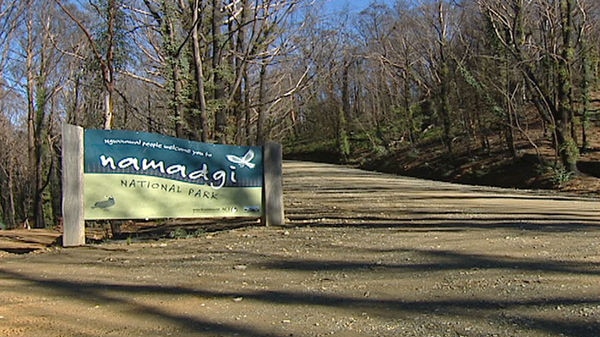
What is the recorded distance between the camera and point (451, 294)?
4.91m

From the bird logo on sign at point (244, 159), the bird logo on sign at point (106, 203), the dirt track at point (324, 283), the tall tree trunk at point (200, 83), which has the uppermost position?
the tall tree trunk at point (200, 83)

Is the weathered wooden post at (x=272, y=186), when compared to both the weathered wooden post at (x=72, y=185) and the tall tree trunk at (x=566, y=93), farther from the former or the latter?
the tall tree trunk at (x=566, y=93)

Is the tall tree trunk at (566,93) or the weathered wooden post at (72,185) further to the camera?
the tall tree trunk at (566,93)

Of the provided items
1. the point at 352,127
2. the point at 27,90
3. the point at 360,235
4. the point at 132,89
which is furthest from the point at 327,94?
the point at 360,235

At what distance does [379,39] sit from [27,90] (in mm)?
29567

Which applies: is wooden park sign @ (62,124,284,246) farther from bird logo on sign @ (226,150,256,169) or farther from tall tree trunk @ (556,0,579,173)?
tall tree trunk @ (556,0,579,173)

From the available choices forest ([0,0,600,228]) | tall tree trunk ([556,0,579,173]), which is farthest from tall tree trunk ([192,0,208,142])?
tall tree trunk ([556,0,579,173])

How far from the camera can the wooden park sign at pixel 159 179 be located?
8.11 m

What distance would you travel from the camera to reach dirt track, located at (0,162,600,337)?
4.23 metres

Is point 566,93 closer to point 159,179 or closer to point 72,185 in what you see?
point 159,179

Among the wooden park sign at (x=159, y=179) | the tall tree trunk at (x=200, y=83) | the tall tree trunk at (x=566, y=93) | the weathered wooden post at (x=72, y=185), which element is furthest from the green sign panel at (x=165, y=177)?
the tall tree trunk at (x=566, y=93)

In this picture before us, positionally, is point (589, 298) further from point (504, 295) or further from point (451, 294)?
point (451, 294)

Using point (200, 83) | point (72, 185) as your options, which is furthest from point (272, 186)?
point (200, 83)

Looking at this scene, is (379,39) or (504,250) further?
(379,39)
